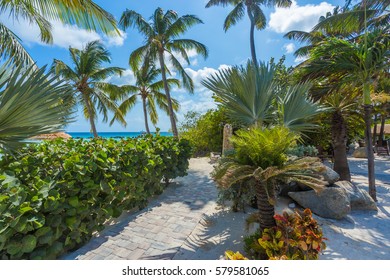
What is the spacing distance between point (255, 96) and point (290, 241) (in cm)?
247

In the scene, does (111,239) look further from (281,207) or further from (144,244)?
(281,207)

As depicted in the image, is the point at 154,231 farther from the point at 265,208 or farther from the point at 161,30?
the point at 161,30

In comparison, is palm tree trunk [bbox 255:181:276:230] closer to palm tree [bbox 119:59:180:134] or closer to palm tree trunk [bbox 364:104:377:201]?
palm tree trunk [bbox 364:104:377:201]

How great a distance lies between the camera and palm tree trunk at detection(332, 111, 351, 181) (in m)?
5.49

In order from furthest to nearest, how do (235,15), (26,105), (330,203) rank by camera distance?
(235,15) → (330,203) → (26,105)

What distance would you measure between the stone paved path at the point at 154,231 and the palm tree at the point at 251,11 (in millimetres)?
11376

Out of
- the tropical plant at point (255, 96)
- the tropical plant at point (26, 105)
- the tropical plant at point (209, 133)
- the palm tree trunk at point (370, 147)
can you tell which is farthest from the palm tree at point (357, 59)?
the tropical plant at point (209, 133)

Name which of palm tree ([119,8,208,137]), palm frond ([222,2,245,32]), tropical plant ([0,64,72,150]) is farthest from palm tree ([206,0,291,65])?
tropical plant ([0,64,72,150])

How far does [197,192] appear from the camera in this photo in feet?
18.2

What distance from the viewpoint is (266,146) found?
2352 millimetres

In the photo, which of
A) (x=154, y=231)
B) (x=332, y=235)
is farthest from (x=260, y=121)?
(x=154, y=231)

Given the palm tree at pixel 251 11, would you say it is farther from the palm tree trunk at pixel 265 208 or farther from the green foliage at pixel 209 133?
the palm tree trunk at pixel 265 208
